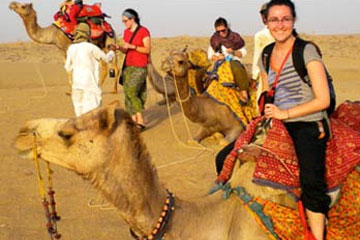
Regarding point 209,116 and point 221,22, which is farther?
point 221,22

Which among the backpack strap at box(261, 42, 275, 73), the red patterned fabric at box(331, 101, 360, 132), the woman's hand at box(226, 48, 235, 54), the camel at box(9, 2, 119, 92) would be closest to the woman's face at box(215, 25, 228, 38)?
the woman's hand at box(226, 48, 235, 54)

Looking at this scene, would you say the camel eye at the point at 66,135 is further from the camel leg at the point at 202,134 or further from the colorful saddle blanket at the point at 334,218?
the camel leg at the point at 202,134

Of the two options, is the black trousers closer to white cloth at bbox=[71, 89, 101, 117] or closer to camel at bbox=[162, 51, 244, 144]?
camel at bbox=[162, 51, 244, 144]

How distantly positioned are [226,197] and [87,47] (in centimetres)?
483

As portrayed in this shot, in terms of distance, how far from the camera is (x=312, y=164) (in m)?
2.72

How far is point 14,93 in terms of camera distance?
14125 millimetres

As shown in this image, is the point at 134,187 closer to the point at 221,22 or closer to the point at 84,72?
the point at 84,72

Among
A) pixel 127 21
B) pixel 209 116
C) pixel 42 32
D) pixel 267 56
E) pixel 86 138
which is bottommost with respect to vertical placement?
pixel 209 116

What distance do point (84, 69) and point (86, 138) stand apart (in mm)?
4922

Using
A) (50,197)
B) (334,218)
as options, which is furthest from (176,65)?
(334,218)

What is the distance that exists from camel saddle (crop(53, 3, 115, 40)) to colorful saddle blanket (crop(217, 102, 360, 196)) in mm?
8907

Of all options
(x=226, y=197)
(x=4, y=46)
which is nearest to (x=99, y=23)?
(x=226, y=197)

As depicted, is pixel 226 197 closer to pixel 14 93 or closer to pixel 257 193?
pixel 257 193

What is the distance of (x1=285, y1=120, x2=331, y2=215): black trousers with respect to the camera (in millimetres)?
2695
